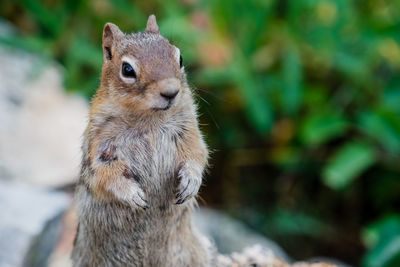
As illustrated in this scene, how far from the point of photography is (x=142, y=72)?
8.91ft

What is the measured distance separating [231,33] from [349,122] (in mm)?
1281

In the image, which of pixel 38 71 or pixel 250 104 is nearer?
pixel 250 104

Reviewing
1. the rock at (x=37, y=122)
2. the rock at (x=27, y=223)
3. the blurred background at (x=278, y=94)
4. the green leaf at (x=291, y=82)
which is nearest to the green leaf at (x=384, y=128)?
the blurred background at (x=278, y=94)

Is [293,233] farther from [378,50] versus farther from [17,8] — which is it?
[17,8]

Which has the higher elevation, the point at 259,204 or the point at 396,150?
the point at 396,150

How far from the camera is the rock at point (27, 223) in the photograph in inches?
160

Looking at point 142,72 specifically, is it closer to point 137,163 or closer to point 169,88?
point 169,88

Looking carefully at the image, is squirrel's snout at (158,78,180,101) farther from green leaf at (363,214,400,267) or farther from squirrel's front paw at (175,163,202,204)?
green leaf at (363,214,400,267)

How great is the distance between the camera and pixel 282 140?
20.5ft

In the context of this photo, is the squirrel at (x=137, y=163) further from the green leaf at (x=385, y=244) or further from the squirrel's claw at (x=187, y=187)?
the green leaf at (x=385, y=244)

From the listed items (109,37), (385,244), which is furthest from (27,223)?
(385,244)

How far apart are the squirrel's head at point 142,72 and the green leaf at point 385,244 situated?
230 centimetres

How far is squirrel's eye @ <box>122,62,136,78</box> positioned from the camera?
2771 mm

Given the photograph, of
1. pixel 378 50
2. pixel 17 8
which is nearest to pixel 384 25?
pixel 378 50
